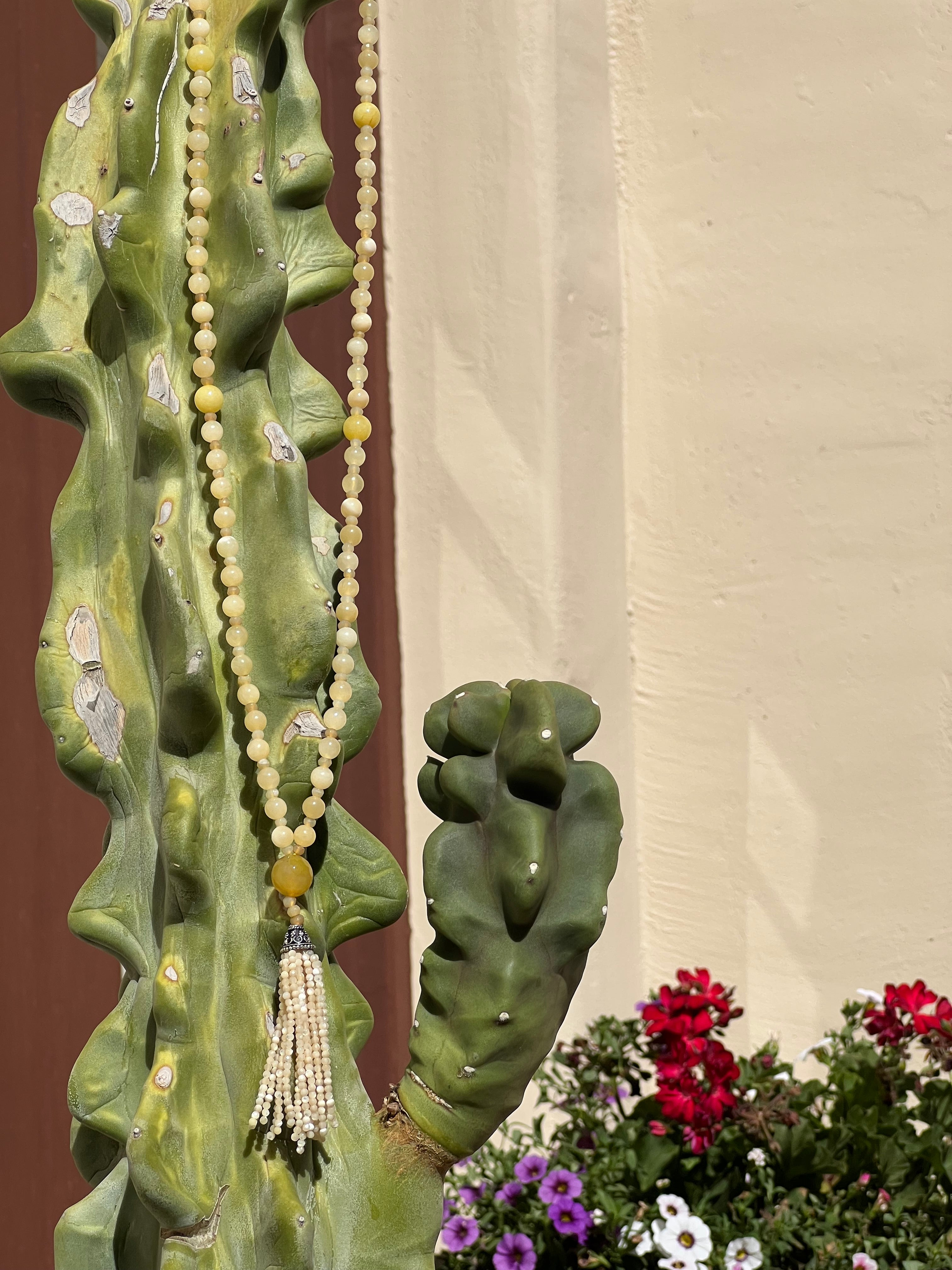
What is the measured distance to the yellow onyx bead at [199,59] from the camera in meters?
0.60

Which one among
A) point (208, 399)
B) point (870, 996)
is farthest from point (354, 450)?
point (870, 996)

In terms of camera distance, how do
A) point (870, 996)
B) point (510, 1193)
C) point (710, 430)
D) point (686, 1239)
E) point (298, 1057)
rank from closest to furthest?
point (298, 1057), point (686, 1239), point (510, 1193), point (870, 996), point (710, 430)

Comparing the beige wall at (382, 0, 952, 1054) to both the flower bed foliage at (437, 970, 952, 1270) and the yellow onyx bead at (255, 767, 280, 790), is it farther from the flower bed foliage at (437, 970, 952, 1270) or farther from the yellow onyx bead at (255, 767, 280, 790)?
the yellow onyx bead at (255, 767, 280, 790)

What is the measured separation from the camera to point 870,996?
127 cm

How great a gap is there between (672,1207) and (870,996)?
11.4 inches

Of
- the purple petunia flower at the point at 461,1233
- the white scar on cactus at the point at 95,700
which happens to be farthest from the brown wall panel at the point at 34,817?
the white scar on cactus at the point at 95,700

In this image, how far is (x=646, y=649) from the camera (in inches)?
63.2

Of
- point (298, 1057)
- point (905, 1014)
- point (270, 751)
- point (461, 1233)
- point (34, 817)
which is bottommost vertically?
point (461, 1233)

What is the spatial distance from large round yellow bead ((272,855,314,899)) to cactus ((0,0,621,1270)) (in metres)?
0.01

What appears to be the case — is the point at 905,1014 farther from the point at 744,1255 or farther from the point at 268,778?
the point at 268,778

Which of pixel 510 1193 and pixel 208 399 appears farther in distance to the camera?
pixel 510 1193

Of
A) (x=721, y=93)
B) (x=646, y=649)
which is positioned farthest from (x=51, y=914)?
(x=721, y=93)

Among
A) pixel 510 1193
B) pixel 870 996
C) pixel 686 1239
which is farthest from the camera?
pixel 870 996

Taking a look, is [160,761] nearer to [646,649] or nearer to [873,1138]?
[873,1138]
